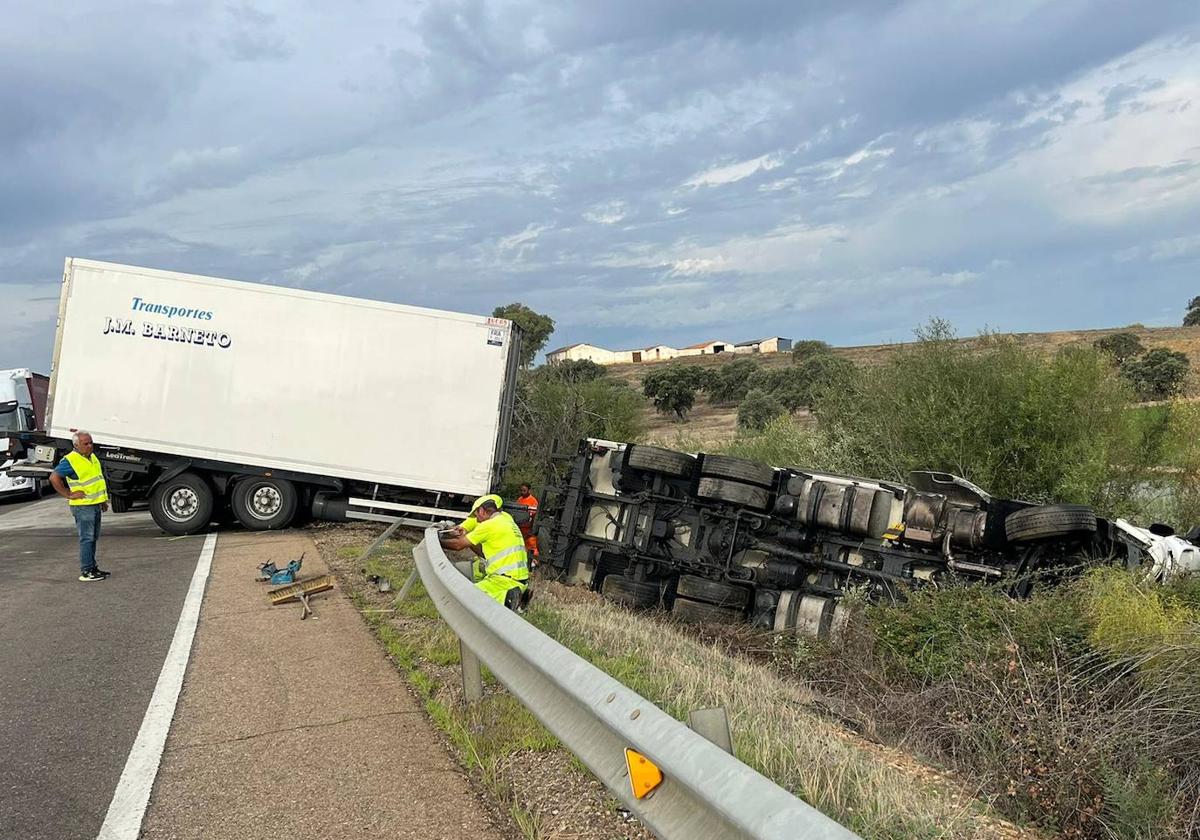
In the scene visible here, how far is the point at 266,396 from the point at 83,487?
5026mm

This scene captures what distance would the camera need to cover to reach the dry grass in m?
3.51

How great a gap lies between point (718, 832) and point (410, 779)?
2195mm

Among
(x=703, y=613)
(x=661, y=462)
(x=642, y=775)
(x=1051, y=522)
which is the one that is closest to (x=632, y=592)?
(x=703, y=613)

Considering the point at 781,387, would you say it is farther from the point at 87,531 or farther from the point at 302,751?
the point at 302,751

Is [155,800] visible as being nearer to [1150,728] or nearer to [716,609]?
[1150,728]

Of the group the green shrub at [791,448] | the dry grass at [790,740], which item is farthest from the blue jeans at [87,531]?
the green shrub at [791,448]

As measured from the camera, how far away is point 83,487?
429 inches

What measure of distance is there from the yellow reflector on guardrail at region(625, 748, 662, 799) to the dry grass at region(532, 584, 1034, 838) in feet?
3.44

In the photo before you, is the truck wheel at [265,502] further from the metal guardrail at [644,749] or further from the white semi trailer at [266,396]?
the metal guardrail at [644,749]

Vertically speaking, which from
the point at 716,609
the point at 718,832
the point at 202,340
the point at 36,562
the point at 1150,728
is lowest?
the point at 36,562

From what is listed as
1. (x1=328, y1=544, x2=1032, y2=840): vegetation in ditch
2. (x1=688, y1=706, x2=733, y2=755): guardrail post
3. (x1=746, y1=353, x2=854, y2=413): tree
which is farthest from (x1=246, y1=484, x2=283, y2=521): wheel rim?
(x1=746, y1=353, x2=854, y2=413): tree

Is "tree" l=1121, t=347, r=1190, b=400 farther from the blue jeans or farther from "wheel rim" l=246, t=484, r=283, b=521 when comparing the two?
the blue jeans

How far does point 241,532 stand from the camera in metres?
15.8

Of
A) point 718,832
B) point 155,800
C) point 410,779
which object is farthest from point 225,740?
point 718,832
